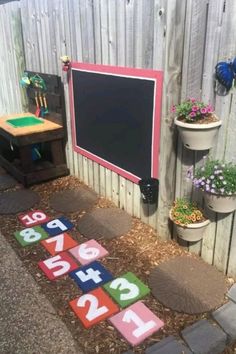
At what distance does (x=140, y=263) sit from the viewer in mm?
3072

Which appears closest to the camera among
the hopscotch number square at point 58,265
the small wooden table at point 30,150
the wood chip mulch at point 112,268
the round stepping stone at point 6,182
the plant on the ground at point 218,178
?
the wood chip mulch at point 112,268

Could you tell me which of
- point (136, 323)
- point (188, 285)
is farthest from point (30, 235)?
point (188, 285)

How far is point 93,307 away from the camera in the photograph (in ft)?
8.45

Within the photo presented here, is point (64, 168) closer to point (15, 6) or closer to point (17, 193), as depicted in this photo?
point (17, 193)

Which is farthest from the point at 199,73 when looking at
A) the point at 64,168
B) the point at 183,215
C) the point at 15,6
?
the point at 15,6

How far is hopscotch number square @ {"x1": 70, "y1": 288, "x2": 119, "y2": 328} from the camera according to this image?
8.12 ft

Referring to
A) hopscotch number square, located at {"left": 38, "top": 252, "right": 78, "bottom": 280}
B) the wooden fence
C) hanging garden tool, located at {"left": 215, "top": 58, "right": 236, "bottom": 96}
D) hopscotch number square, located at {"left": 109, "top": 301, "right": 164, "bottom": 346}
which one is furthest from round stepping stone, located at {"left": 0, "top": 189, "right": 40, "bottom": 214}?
hanging garden tool, located at {"left": 215, "top": 58, "right": 236, "bottom": 96}

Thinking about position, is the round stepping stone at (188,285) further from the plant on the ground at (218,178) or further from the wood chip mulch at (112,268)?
the plant on the ground at (218,178)

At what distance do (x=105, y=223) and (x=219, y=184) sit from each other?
1589mm

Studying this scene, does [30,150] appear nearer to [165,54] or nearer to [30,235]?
[30,235]

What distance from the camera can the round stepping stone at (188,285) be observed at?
2600mm

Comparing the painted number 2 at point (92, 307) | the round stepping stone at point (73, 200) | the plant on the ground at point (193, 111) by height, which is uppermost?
the plant on the ground at point (193, 111)

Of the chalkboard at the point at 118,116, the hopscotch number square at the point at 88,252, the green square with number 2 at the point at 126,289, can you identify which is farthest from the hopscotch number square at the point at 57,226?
the green square with number 2 at the point at 126,289

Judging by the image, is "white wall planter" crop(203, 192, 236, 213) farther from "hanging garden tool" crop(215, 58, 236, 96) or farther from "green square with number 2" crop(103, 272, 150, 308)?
"green square with number 2" crop(103, 272, 150, 308)
